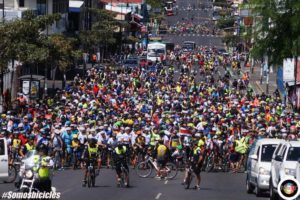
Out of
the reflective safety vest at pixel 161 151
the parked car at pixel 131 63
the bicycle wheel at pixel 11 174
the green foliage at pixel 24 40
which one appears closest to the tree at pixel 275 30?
the reflective safety vest at pixel 161 151

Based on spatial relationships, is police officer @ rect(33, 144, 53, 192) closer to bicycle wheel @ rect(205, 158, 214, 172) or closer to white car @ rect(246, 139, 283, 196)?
white car @ rect(246, 139, 283, 196)

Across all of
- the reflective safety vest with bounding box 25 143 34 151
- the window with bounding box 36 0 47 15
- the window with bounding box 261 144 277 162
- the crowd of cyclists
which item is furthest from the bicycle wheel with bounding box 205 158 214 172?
the window with bounding box 36 0 47 15

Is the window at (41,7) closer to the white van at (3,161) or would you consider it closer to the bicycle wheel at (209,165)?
the bicycle wheel at (209,165)

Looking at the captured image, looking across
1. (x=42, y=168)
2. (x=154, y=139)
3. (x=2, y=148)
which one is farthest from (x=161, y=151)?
(x=42, y=168)

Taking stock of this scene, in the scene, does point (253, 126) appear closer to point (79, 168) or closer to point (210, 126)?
point (210, 126)

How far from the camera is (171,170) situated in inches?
1547

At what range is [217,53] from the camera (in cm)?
13738

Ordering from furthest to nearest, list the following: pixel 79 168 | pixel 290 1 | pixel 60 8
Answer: pixel 60 8, pixel 79 168, pixel 290 1

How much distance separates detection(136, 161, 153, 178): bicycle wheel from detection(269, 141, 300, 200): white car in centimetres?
1040

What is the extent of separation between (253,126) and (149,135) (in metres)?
6.55

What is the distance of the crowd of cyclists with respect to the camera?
4006 cm

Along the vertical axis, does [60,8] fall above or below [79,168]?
above

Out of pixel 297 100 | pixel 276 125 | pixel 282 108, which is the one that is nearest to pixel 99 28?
pixel 297 100

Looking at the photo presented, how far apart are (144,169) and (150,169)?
0.20 m
